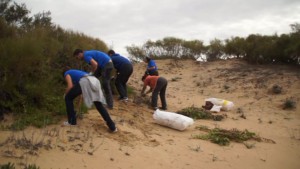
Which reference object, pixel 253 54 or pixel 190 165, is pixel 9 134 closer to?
pixel 190 165

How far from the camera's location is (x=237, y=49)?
17.7 metres

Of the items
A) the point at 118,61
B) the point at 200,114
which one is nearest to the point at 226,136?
the point at 200,114

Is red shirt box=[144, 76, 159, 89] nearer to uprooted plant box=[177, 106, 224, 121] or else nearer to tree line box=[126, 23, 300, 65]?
uprooted plant box=[177, 106, 224, 121]

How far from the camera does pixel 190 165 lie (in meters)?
5.52

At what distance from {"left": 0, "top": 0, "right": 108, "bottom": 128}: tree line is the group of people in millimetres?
459

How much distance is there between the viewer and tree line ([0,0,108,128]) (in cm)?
603

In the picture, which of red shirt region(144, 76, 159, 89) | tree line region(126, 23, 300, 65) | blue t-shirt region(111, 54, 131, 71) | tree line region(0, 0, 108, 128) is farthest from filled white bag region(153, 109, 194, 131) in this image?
tree line region(126, 23, 300, 65)

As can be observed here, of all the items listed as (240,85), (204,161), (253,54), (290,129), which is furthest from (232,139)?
(253,54)

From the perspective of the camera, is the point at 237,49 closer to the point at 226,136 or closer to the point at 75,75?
the point at 226,136

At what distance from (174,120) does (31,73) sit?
3.32 meters

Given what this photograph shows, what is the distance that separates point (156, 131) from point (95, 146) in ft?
6.05

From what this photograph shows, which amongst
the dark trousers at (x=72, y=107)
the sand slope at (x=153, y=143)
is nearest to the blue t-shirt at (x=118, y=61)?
the sand slope at (x=153, y=143)

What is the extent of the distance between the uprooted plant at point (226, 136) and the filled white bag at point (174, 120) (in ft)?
1.21

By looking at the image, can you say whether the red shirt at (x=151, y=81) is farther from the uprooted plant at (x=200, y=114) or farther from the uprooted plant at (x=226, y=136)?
the uprooted plant at (x=226, y=136)
